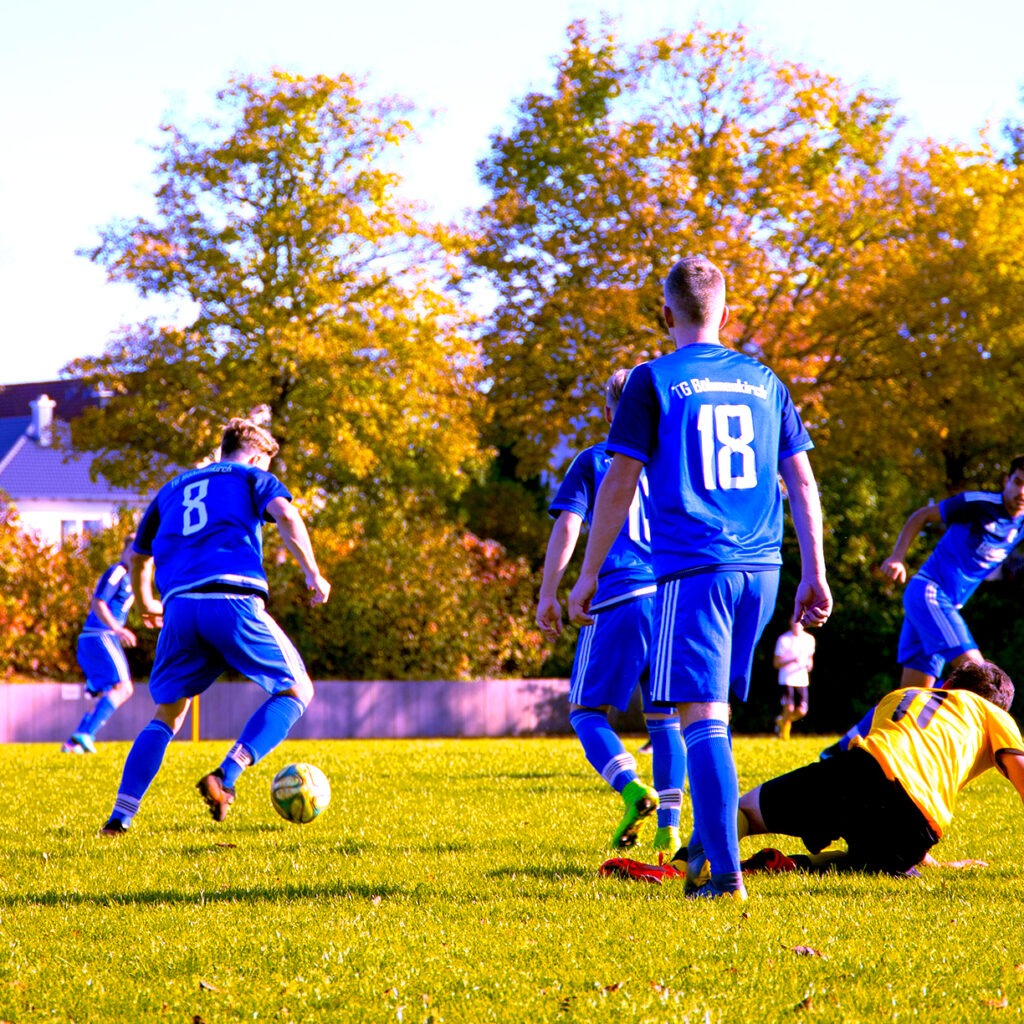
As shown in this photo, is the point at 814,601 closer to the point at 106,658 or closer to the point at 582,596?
the point at 582,596

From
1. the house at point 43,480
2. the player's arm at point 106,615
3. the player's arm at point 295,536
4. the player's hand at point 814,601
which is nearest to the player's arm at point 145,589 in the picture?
the player's arm at point 295,536

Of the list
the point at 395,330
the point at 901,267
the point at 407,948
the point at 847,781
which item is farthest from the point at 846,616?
the point at 407,948

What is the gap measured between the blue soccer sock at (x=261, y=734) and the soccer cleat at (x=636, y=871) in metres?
2.08

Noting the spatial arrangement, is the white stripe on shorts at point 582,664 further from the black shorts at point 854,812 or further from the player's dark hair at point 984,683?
the player's dark hair at point 984,683

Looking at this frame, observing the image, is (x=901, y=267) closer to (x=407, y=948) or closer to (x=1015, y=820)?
(x=1015, y=820)

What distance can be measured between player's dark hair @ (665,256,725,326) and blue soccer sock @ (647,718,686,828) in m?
2.21

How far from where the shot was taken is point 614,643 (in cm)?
732

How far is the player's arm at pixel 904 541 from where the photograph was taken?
389 inches

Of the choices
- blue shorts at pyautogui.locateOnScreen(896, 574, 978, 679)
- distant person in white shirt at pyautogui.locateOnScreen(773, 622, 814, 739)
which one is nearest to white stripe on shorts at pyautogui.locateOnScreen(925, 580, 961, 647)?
blue shorts at pyautogui.locateOnScreen(896, 574, 978, 679)

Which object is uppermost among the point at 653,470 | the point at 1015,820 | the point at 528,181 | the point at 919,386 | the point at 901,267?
the point at 528,181

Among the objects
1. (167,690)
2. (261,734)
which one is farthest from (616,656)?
(167,690)

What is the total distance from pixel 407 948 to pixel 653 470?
77.3 inches

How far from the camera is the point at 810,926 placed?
189 inches

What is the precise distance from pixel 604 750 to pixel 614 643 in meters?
0.55
